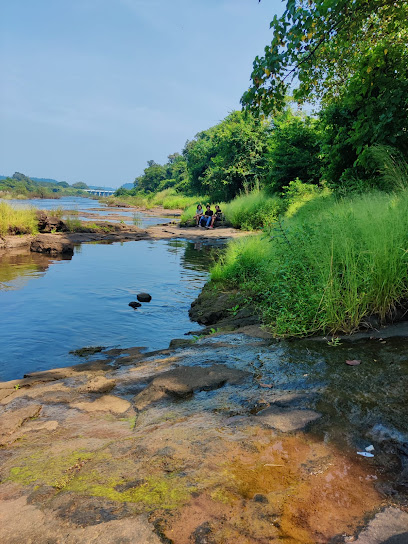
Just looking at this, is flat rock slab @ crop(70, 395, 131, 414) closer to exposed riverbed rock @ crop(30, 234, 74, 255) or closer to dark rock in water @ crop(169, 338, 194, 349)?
dark rock in water @ crop(169, 338, 194, 349)

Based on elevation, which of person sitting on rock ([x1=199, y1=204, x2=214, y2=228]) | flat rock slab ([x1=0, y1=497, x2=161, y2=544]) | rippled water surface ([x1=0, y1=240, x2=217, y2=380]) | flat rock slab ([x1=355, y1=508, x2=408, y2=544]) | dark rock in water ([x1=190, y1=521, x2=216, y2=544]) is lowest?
rippled water surface ([x1=0, y1=240, x2=217, y2=380])

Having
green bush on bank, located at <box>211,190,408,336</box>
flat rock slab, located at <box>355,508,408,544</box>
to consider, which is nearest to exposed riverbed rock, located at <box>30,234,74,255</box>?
green bush on bank, located at <box>211,190,408,336</box>

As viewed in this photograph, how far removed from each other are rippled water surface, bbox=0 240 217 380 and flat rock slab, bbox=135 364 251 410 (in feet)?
8.40

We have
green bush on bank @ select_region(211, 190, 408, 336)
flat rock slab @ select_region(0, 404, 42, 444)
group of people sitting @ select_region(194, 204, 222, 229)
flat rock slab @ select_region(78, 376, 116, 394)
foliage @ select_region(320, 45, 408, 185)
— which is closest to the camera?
flat rock slab @ select_region(0, 404, 42, 444)

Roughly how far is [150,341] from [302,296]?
302cm

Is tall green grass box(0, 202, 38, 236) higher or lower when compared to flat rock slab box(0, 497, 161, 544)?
higher

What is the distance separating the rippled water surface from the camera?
21.1 ft

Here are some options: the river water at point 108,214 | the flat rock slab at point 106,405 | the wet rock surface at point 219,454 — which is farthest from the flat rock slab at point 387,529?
the river water at point 108,214

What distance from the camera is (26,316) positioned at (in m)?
7.92

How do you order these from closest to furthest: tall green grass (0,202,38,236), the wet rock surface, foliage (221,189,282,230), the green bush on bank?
the wet rock surface < the green bush on bank < tall green grass (0,202,38,236) < foliage (221,189,282,230)

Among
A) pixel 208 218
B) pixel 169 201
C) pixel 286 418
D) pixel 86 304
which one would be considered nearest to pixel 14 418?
pixel 286 418

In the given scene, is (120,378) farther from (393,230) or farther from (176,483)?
(393,230)

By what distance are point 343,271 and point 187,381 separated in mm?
2128

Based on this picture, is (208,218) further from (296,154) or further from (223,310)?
(223,310)
